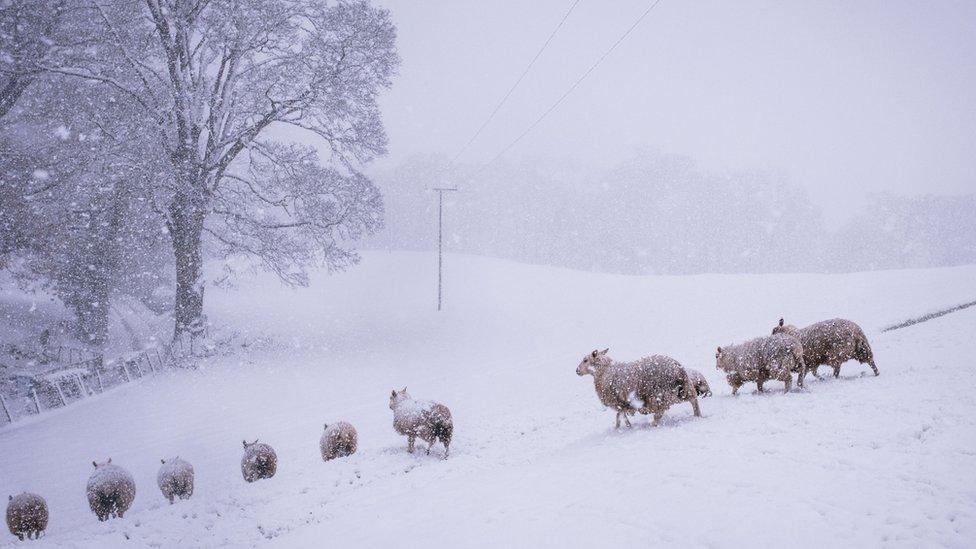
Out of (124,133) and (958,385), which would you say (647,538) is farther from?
(124,133)

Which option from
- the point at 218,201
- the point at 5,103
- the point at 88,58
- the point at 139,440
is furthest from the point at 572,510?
the point at 5,103

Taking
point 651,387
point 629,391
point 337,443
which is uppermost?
point 651,387

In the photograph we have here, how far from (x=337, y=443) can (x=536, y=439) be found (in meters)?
4.58

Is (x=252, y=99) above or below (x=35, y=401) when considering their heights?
above

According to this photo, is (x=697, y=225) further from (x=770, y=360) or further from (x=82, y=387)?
(x=82, y=387)

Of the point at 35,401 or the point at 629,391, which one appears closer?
the point at 629,391

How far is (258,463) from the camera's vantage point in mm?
10266

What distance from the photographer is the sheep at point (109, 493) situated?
9055mm

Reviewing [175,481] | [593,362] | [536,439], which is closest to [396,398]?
[536,439]

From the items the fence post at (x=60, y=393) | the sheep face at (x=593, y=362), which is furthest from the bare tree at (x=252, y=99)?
the sheep face at (x=593, y=362)

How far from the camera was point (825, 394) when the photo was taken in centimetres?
855

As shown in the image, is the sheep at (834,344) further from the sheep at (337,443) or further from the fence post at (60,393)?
the fence post at (60,393)

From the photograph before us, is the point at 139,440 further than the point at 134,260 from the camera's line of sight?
No

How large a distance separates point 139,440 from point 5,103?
48.5ft
